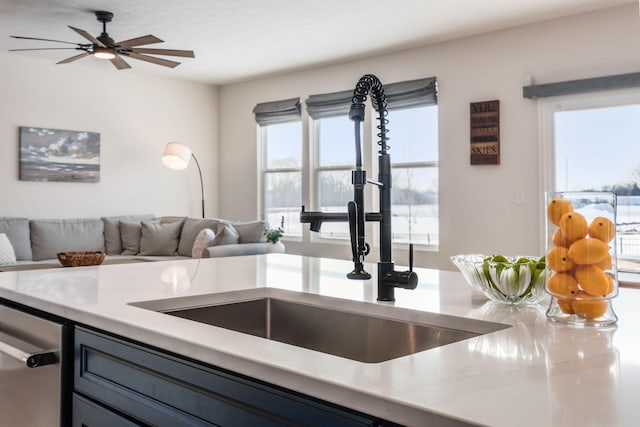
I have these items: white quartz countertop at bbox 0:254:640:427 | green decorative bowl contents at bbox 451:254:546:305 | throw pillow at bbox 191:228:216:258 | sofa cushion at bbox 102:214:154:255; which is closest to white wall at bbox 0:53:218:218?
sofa cushion at bbox 102:214:154:255

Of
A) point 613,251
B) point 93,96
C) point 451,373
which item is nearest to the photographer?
point 451,373

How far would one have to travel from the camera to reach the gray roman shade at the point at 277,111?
646cm

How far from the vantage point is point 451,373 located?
753 mm

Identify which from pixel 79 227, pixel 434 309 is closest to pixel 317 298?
pixel 434 309

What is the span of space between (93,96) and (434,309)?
19.6 ft

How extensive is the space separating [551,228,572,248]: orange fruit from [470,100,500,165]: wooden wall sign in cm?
403

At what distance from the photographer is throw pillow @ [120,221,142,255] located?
6238mm

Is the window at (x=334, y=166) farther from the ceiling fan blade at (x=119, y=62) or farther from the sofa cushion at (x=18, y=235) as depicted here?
the sofa cushion at (x=18, y=235)

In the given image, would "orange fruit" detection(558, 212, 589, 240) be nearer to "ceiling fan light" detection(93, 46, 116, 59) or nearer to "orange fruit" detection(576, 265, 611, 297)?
"orange fruit" detection(576, 265, 611, 297)

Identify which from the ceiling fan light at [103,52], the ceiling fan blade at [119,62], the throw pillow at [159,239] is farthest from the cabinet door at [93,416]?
the throw pillow at [159,239]

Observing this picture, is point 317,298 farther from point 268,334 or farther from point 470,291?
point 470,291

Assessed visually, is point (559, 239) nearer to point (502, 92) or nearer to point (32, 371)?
point (32, 371)

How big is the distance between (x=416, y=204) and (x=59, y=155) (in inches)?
148

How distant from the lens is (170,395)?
3.16 ft
